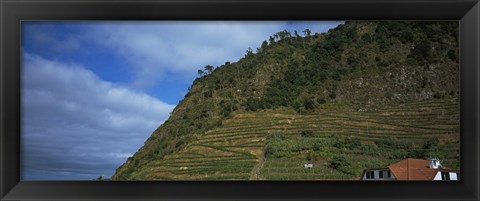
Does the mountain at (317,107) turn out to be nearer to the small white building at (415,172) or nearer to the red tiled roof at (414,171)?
the red tiled roof at (414,171)

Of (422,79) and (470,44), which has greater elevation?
(422,79)

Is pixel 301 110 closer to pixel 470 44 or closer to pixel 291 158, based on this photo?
pixel 291 158

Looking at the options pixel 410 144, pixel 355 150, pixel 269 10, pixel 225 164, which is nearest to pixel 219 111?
pixel 225 164

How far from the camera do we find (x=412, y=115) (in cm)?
1744

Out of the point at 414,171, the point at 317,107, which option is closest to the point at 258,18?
the point at 414,171

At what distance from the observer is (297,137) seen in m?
18.0

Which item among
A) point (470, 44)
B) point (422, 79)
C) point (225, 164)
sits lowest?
point (225, 164)

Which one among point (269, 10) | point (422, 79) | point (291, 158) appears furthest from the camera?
point (422, 79)

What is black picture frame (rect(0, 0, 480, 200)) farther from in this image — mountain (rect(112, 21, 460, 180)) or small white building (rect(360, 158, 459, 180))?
mountain (rect(112, 21, 460, 180))

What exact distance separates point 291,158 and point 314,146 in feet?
5.28

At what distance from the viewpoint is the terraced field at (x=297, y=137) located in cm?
1524

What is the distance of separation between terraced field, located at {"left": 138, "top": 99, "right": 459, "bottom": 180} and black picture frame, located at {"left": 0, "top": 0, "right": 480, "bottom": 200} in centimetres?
1280

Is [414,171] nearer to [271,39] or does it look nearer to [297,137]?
[297,137]

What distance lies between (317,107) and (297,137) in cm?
134
